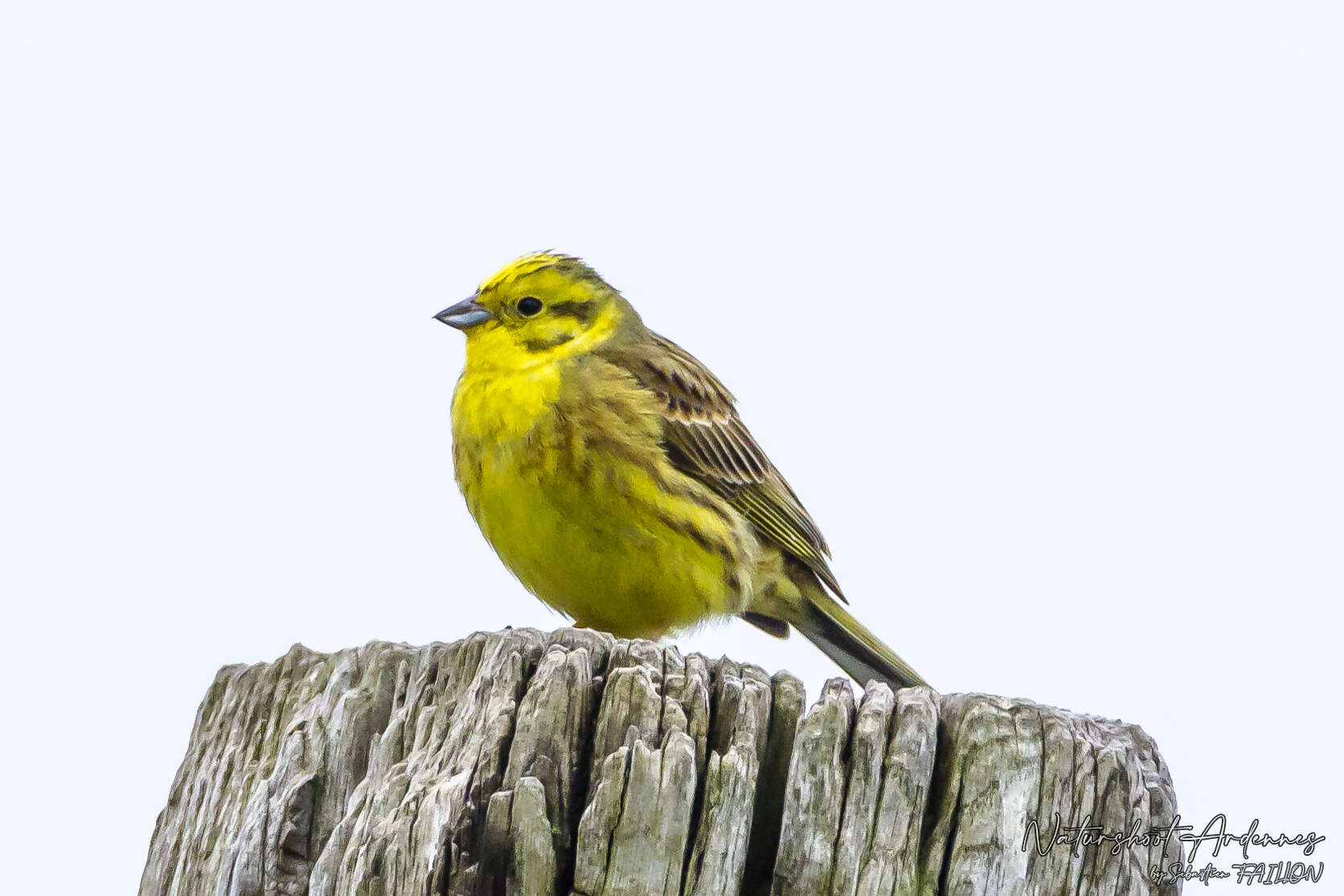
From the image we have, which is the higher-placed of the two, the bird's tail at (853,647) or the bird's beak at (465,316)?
the bird's beak at (465,316)

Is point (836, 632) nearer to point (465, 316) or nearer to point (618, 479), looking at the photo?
point (618, 479)

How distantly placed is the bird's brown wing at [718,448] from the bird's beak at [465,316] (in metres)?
0.55

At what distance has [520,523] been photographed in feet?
19.0

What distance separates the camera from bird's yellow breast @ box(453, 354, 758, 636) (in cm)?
577

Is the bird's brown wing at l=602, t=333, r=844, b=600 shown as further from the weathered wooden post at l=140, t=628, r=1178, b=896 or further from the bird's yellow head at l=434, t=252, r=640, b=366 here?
the weathered wooden post at l=140, t=628, r=1178, b=896

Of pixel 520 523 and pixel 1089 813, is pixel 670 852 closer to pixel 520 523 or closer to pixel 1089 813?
pixel 1089 813

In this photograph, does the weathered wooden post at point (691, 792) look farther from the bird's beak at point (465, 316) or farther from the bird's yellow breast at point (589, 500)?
the bird's beak at point (465, 316)

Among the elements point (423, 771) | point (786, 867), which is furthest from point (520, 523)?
point (786, 867)

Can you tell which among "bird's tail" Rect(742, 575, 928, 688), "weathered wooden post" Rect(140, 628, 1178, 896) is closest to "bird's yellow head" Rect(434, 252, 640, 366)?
"bird's tail" Rect(742, 575, 928, 688)

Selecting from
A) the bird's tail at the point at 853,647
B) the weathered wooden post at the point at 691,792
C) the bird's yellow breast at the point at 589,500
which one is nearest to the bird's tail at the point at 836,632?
the bird's tail at the point at 853,647

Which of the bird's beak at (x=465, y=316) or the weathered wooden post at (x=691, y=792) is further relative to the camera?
the bird's beak at (x=465, y=316)

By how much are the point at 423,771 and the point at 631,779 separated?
54cm

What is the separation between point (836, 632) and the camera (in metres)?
6.73

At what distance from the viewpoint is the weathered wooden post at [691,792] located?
3.31 meters
